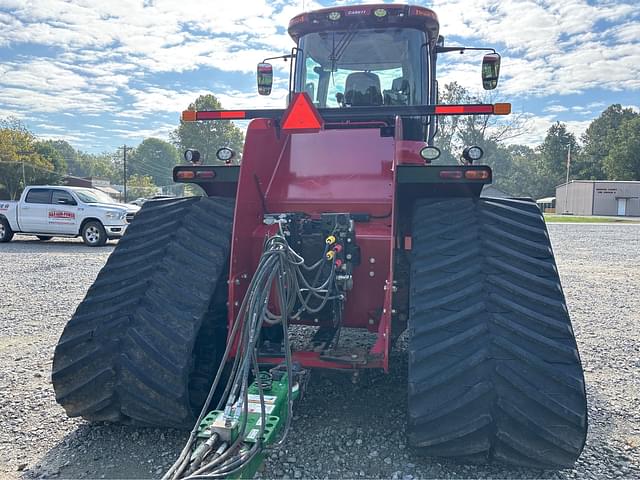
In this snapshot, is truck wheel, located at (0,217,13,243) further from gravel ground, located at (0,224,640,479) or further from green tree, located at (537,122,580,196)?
green tree, located at (537,122,580,196)

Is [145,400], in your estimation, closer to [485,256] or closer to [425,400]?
[425,400]

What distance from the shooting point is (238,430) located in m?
2.27

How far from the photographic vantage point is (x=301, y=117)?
135 inches

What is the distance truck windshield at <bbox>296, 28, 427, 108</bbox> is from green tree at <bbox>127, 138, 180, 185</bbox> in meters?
102

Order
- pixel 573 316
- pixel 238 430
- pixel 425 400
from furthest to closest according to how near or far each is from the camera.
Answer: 1. pixel 573 316
2. pixel 425 400
3. pixel 238 430

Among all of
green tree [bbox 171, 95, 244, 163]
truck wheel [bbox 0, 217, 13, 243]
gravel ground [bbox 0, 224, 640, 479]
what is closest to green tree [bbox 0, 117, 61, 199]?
green tree [bbox 171, 95, 244, 163]

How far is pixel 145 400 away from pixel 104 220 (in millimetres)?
12822

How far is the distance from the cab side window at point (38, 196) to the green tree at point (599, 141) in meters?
69.8

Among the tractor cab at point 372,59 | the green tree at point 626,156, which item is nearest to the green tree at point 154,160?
the green tree at point 626,156

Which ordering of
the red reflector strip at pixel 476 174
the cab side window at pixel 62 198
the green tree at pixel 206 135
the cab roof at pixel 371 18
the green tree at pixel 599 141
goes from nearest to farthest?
1. the red reflector strip at pixel 476 174
2. the cab roof at pixel 371 18
3. the cab side window at pixel 62 198
4. the green tree at pixel 206 135
5. the green tree at pixel 599 141

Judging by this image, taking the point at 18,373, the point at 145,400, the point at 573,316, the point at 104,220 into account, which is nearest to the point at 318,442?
the point at 145,400

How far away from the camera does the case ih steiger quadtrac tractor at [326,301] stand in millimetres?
2553

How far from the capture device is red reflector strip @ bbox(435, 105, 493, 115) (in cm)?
359

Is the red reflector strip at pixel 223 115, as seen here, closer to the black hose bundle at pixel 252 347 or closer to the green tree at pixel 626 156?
the black hose bundle at pixel 252 347
